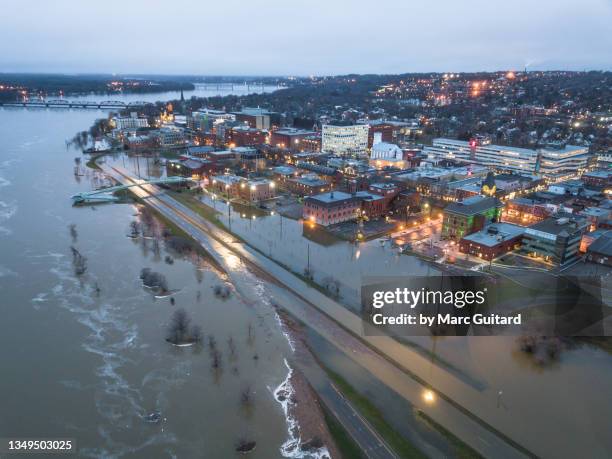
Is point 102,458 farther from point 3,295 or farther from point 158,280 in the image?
point 3,295

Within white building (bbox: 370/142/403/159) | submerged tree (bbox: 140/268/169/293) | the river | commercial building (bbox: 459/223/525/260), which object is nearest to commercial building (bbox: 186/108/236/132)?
white building (bbox: 370/142/403/159)

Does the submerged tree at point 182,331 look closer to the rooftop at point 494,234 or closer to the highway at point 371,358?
the highway at point 371,358

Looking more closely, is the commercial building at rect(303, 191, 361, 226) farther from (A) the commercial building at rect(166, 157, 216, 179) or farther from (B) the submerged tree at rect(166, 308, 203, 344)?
(A) the commercial building at rect(166, 157, 216, 179)

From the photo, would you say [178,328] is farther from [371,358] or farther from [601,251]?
[601,251]

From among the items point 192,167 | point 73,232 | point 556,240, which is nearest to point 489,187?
point 556,240

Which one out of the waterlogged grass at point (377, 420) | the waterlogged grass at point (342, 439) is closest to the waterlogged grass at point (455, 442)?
the waterlogged grass at point (377, 420)

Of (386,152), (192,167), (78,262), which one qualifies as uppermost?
(386,152)
